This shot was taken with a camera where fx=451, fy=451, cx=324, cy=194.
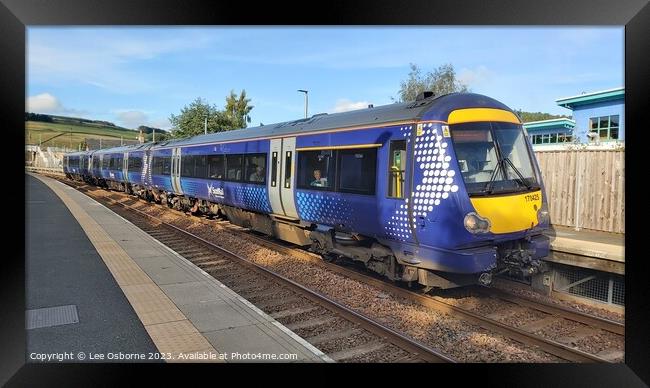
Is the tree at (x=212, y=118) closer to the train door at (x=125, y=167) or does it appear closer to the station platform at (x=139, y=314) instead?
the train door at (x=125, y=167)

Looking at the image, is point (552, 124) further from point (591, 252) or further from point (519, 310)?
point (519, 310)

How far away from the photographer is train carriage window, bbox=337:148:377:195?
7.34 meters

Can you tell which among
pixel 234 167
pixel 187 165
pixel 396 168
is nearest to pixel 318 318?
pixel 396 168

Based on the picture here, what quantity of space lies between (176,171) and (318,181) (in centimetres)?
1080

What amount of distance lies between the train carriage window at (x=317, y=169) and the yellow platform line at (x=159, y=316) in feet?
11.3

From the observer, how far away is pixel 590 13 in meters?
4.14

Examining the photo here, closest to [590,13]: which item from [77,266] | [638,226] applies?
[638,226]

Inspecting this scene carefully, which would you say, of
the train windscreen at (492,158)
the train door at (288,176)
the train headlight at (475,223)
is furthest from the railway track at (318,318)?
the train windscreen at (492,158)

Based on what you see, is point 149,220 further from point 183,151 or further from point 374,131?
point 374,131

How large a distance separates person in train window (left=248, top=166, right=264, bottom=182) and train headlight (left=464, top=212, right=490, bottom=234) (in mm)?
6210

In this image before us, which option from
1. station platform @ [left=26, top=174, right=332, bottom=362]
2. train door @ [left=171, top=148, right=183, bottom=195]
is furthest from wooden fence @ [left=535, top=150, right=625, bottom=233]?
train door @ [left=171, top=148, right=183, bottom=195]

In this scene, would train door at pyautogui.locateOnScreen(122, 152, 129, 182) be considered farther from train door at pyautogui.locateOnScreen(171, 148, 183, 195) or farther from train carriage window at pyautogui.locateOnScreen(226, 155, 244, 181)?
train carriage window at pyautogui.locateOnScreen(226, 155, 244, 181)

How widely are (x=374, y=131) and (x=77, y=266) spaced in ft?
18.9

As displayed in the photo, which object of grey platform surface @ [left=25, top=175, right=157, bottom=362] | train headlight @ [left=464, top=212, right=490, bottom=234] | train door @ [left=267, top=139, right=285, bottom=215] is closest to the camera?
grey platform surface @ [left=25, top=175, right=157, bottom=362]
